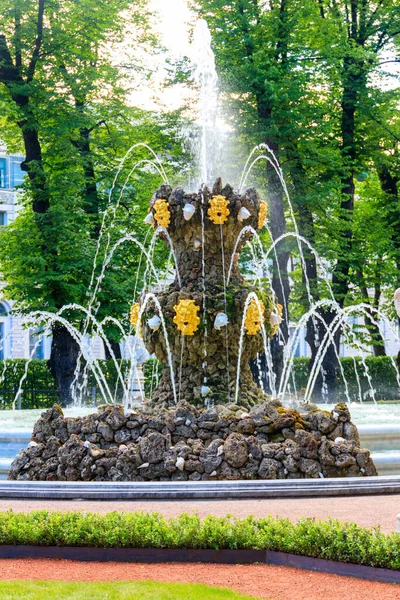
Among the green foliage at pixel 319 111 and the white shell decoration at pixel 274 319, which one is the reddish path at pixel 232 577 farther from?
the green foliage at pixel 319 111

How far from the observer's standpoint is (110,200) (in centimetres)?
2795

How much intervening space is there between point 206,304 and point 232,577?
21.7ft

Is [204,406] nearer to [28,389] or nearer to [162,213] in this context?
[162,213]

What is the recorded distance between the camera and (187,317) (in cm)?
1305

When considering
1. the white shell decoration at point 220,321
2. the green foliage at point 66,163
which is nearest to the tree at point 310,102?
the green foliage at point 66,163

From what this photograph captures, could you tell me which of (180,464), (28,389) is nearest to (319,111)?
(28,389)

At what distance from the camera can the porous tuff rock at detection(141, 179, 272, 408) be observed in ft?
43.3

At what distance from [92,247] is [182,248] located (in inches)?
471

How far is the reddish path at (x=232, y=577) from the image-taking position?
6.36 metres

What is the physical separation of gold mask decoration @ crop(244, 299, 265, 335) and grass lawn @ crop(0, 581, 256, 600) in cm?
698

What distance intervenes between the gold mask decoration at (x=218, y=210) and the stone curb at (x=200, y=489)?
14.1 ft

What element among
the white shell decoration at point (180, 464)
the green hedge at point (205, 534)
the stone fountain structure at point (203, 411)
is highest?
the stone fountain structure at point (203, 411)

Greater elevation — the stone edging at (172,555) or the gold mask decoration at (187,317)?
the gold mask decoration at (187,317)

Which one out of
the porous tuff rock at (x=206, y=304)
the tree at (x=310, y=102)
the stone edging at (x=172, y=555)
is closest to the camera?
the stone edging at (x=172, y=555)
